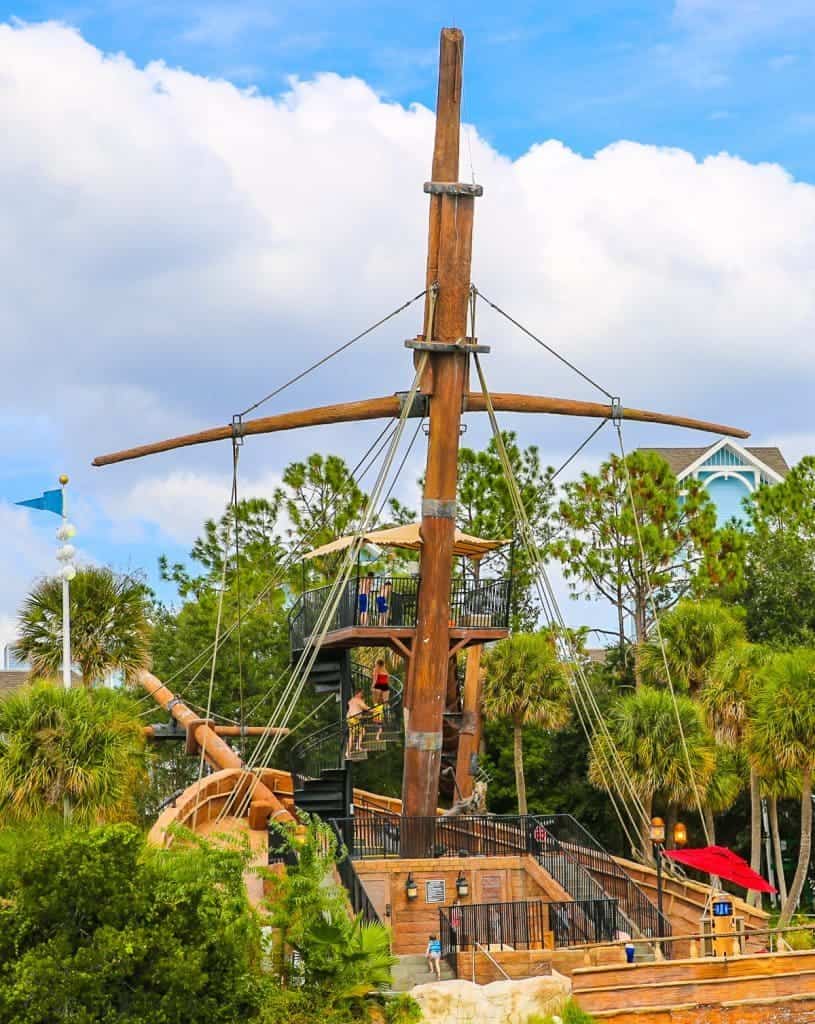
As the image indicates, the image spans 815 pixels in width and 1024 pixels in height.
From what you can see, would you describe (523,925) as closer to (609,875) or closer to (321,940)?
(609,875)

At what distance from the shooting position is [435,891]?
28438mm

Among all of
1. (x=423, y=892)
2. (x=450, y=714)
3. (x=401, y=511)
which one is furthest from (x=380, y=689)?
(x=401, y=511)

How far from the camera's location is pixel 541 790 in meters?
49.7

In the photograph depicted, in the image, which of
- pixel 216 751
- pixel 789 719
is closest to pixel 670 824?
pixel 789 719

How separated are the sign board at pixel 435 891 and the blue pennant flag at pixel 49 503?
9892 millimetres

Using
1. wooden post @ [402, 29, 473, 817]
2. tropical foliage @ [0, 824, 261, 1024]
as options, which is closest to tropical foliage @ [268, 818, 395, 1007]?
tropical foliage @ [0, 824, 261, 1024]

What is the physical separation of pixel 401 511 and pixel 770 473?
23.4 m

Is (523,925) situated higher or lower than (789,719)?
lower

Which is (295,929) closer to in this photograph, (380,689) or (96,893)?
(96,893)

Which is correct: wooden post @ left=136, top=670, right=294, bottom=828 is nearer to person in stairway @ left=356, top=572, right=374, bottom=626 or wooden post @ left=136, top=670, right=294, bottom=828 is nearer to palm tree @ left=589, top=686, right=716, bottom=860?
person in stairway @ left=356, top=572, right=374, bottom=626

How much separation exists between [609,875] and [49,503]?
1257 centimetres

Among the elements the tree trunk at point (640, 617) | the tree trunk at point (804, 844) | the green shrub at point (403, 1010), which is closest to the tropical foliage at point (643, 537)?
the tree trunk at point (640, 617)

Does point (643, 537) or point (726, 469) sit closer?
point (643, 537)

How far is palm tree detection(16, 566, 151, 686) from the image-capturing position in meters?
31.2
